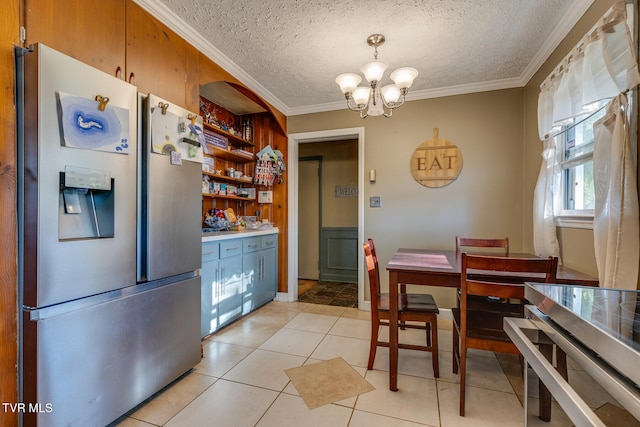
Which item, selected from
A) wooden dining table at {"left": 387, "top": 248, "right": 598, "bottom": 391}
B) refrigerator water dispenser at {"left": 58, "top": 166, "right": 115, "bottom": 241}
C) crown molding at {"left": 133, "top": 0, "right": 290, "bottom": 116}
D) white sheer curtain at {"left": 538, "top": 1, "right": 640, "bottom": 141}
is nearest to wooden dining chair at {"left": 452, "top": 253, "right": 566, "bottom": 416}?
wooden dining table at {"left": 387, "top": 248, "right": 598, "bottom": 391}

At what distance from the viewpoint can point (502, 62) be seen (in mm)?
2473

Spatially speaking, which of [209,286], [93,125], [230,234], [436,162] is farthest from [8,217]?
[436,162]

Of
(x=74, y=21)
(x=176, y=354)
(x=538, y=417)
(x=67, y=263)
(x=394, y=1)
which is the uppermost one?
(x=394, y=1)

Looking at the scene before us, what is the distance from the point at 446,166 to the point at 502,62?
102 centimetres

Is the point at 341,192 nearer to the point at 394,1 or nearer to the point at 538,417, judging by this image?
the point at 394,1

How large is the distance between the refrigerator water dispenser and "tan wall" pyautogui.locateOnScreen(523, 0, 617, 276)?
9.20ft

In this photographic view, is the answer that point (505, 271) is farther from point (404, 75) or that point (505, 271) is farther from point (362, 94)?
point (362, 94)

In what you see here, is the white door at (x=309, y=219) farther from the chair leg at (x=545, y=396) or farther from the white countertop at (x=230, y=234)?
the chair leg at (x=545, y=396)

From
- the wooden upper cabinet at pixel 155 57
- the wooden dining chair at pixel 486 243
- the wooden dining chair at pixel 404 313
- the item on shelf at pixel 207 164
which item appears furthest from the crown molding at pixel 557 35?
the item on shelf at pixel 207 164

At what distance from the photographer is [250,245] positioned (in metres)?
3.04

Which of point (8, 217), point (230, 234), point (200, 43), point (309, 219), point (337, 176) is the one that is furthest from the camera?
point (309, 219)

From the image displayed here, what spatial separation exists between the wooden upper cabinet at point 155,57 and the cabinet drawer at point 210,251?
1.15 metres

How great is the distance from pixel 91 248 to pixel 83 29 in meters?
1.14

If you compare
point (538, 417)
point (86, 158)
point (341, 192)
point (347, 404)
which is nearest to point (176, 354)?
point (347, 404)
